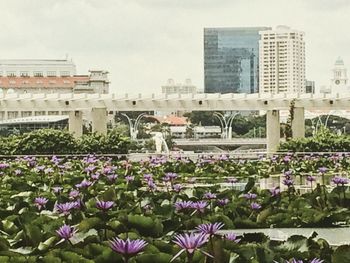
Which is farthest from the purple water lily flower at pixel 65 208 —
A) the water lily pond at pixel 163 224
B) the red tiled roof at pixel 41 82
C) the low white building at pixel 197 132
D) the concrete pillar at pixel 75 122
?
the red tiled roof at pixel 41 82

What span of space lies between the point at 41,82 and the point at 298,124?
68752 millimetres

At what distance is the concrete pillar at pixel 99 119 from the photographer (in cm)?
2431

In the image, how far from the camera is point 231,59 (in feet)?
428

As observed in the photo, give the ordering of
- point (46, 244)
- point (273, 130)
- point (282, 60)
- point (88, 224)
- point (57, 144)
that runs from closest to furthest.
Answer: point (46, 244), point (88, 224), point (57, 144), point (273, 130), point (282, 60)

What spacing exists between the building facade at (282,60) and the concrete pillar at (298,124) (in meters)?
86.8

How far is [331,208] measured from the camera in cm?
514

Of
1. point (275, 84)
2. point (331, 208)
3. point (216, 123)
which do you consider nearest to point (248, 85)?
point (275, 84)

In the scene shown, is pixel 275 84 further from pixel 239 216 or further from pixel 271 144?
pixel 239 216

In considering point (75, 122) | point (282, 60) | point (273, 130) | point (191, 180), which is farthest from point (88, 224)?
point (282, 60)

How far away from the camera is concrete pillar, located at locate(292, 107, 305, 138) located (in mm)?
24578

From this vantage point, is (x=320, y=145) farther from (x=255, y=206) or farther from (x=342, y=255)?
(x=342, y=255)

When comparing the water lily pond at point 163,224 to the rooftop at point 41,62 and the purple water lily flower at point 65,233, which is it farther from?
the rooftop at point 41,62

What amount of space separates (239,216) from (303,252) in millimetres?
1569

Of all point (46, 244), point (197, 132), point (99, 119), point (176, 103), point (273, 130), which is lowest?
point (197, 132)
